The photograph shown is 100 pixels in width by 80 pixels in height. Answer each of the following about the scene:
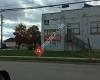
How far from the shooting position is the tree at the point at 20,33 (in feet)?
440

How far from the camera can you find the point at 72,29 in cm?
7338

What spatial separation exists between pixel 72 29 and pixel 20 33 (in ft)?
213

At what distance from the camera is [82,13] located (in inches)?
2785

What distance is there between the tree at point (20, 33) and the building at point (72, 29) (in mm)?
55449

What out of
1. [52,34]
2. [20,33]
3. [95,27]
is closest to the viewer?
[95,27]

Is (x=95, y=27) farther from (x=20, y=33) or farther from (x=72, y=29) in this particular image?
(x=20, y=33)

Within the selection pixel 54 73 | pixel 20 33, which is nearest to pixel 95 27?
pixel 54 73

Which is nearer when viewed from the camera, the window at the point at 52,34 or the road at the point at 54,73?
the road at the point at 54,73

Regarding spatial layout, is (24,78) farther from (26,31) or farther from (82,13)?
(26,31)

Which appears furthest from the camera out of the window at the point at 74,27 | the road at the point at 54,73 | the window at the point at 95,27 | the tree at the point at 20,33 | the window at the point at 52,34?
the tree at the point at 20,33

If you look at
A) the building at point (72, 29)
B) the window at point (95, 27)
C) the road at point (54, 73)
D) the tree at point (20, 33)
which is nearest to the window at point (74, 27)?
the building at point (72, 29)

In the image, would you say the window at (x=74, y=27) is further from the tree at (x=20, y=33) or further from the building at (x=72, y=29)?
the tree at (x=20, y=33)

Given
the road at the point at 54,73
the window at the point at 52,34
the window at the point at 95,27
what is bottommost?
the road at the point at 54,73

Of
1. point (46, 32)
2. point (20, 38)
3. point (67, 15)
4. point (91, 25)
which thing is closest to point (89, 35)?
point (91, 25)
